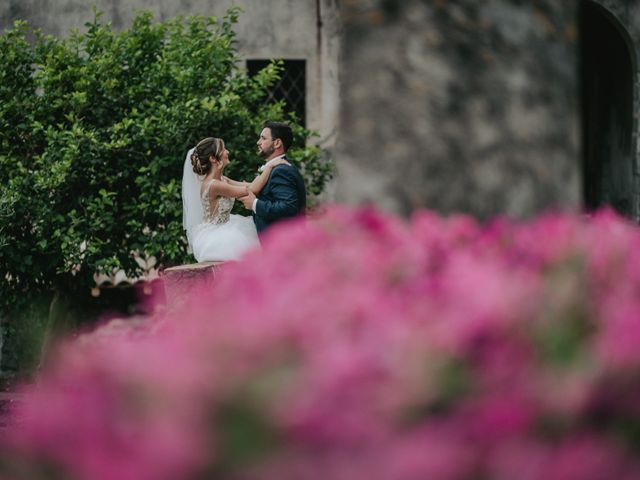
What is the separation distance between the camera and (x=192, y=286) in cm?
760

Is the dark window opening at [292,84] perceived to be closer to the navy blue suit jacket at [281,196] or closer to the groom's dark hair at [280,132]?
the groom's dark hair at [280,132]

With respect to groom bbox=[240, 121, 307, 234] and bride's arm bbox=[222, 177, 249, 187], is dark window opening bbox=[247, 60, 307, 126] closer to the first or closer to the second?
bride's arm bbox=[222, 177, 249, 187]

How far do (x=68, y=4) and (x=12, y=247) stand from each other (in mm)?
4328

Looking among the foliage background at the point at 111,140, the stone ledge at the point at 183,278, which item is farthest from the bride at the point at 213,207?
the stone ledge at the point at 183,278

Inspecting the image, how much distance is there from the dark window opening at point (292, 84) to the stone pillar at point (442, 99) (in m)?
9.90

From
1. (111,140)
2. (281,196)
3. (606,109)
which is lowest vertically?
(281,196)

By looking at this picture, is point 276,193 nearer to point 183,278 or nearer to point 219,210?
point 219,210

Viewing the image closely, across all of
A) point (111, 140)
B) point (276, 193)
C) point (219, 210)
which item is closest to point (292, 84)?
point (111, 140)

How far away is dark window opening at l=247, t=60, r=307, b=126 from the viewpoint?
12953 millimetres

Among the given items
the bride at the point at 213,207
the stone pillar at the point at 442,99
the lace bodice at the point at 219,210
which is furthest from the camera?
the lace bodice at the point at 219,210

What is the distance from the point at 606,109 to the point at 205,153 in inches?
293

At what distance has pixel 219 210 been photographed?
347 inches

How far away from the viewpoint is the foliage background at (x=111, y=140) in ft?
30.6

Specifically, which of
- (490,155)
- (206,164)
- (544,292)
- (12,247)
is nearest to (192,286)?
(206,164)
